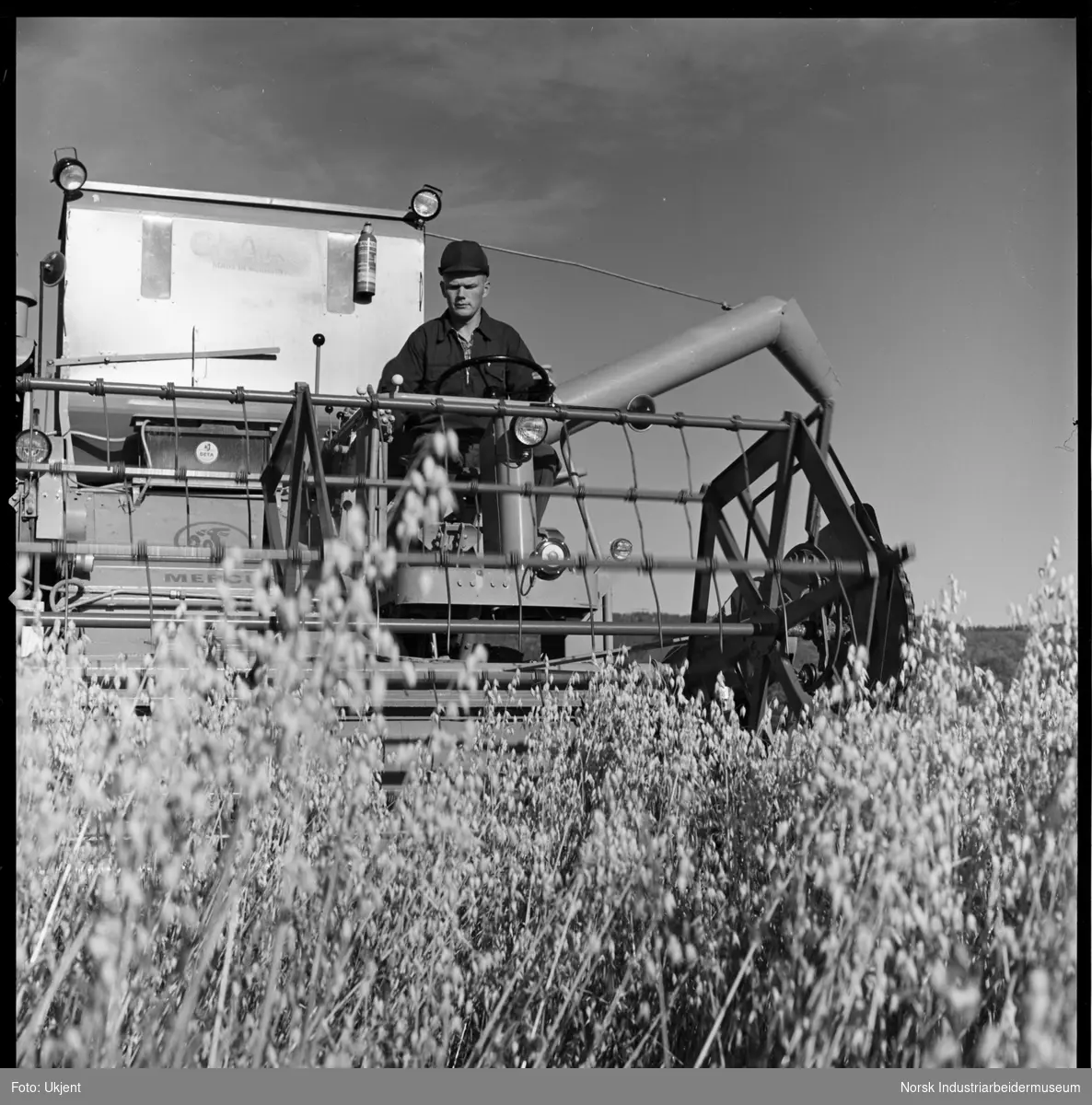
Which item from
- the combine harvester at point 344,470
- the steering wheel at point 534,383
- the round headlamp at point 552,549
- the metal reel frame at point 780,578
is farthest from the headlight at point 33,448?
the metal reel frame at point 780,578

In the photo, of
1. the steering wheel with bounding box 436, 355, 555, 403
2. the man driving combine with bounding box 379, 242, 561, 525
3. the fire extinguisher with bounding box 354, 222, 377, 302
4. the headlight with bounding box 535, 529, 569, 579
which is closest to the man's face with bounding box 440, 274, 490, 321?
the man driving combine with bounding box 379, 242, 561, 525

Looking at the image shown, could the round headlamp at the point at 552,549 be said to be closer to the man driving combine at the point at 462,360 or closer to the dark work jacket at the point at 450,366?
the man driving combine at the point at 462,360

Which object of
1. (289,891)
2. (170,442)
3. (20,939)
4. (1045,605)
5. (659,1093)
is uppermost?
(170,442)

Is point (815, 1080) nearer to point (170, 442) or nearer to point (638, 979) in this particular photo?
point (638, 979)

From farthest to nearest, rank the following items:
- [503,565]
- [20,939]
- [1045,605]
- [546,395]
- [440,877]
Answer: [546,395]
[503,565]
[440,877]
[1045,605]
[20,939]

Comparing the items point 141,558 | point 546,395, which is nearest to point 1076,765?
point 141,558

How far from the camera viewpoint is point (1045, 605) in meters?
2.02

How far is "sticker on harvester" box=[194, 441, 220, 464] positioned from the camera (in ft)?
19.9

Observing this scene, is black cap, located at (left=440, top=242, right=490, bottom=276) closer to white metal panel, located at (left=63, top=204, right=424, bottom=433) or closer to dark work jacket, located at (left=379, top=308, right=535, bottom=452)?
dark work jacket, located at (left=379, top=308, right=535, bottom=452)

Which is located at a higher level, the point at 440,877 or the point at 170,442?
the point at 170,442

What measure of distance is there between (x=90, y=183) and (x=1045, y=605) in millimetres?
6017

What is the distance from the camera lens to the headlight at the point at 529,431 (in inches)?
167

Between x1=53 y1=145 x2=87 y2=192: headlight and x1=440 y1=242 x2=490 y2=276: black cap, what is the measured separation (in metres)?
2.13

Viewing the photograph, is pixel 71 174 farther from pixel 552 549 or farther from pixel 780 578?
pixel 780 578
